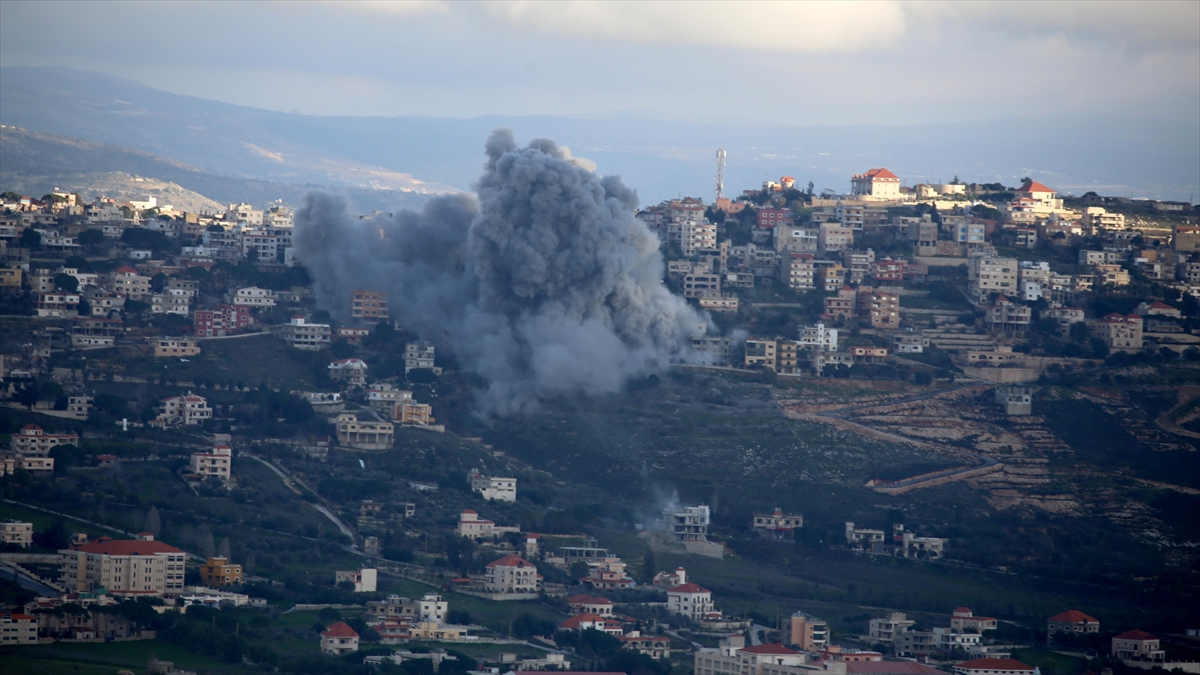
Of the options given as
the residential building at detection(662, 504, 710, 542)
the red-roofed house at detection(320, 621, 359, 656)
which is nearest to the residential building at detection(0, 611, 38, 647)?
the red-roofed house at detection(320, 621, 359, 656)

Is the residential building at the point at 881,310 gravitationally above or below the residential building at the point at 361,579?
above

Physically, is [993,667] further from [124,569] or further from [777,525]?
[124,569]

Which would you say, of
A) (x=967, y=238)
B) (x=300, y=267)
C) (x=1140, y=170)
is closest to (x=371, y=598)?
(x=300, y=267)

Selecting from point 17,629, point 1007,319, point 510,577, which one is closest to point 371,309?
point 1007,319

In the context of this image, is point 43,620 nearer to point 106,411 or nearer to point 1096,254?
point 106,411

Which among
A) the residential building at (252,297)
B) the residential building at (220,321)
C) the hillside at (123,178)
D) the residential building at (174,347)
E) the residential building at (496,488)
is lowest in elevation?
the residential building at (496,488)

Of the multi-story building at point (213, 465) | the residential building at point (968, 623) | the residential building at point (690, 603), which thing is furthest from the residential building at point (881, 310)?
the multi-story building at point (213, 465)

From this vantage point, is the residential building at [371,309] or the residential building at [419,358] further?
the residential building at [371,309]

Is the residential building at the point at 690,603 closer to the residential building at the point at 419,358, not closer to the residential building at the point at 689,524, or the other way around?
the residential building at the point at 689,524
